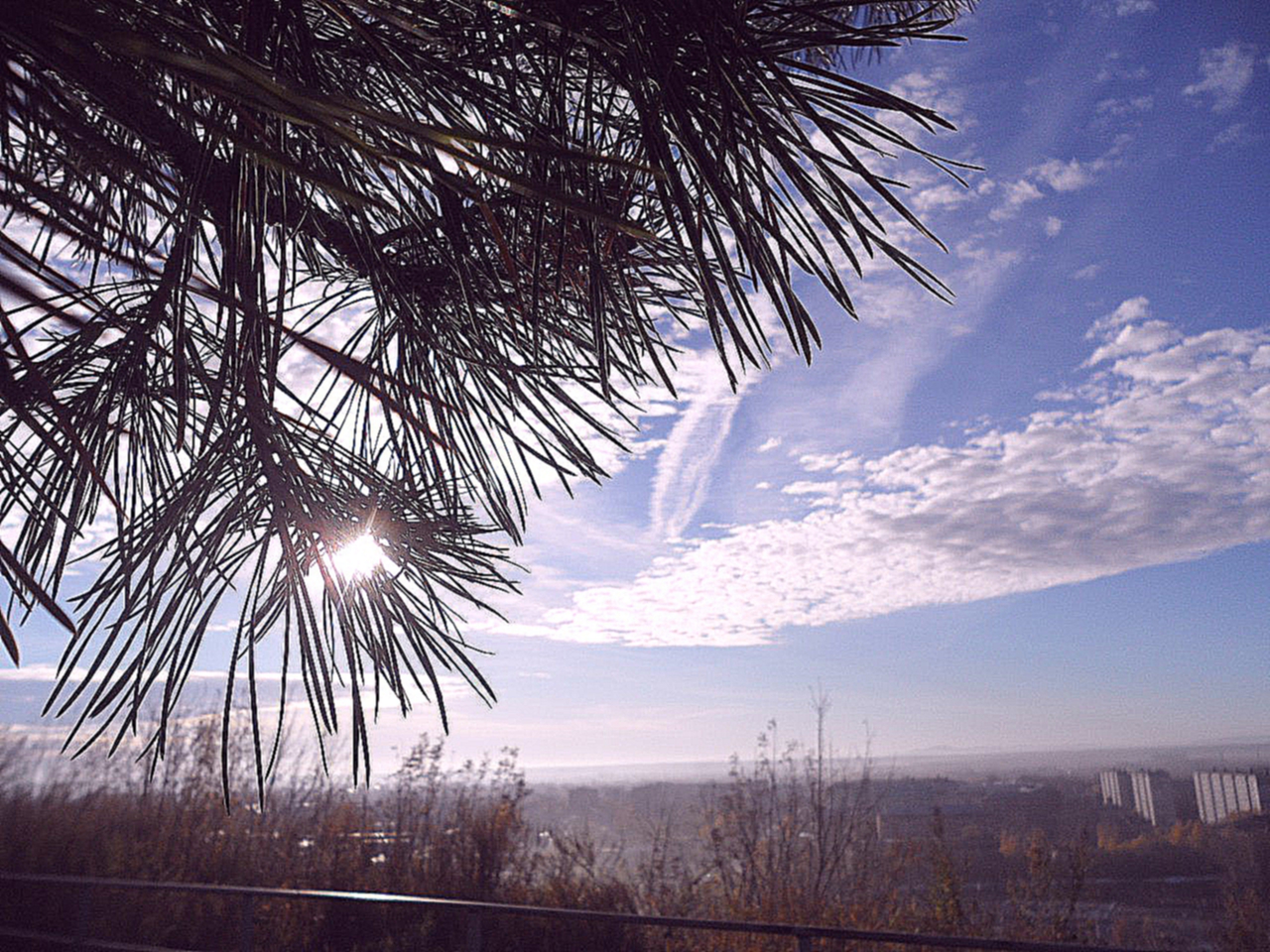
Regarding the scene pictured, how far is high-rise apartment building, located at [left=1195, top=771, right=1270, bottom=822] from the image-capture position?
738cm

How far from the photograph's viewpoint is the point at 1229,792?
827 centimetres

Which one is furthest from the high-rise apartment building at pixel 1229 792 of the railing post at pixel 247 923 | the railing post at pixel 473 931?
the railing post at pixel 247 923

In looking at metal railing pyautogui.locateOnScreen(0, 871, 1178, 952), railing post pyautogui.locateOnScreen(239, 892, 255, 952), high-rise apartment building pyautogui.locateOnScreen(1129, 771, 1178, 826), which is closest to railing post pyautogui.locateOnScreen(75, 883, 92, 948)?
metal railing pyautogui.locateOnScreen(0, 871, 1178, 952)

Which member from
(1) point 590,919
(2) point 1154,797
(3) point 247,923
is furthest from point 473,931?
(2) point 1154,797

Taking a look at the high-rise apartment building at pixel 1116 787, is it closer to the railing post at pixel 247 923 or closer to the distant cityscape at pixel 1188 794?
the distant cityscape at pixel 1188 794

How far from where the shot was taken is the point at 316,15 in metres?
1.42

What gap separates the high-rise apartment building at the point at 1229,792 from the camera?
7.38 meters

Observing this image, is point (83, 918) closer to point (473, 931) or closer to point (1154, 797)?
point (473, 931)

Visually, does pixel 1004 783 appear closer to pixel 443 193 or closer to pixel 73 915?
pixel 73 915

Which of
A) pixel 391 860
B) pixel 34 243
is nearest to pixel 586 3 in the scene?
pixel 34 243

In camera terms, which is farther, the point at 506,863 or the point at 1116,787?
the point at 1116,787

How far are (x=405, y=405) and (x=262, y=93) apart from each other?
101 cm

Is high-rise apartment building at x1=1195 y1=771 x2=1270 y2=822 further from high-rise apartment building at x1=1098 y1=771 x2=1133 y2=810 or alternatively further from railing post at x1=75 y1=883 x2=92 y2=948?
railing post at x1=75 y1=883 x2=92 y2=948

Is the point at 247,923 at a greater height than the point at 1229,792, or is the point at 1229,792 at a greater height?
the point at 1229,792
